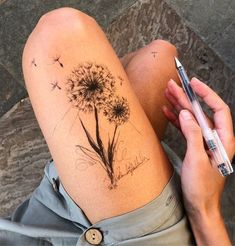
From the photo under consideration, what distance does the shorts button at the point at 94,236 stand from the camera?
0.79m

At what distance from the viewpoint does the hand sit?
0.83m

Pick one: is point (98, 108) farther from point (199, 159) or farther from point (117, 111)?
point (199, 159)

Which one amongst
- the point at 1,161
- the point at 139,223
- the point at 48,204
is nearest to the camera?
the point at 139,223

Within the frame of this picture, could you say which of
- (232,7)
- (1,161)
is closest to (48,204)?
(1,161)

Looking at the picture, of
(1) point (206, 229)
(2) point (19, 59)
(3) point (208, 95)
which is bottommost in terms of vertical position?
(1) point (206, 229)

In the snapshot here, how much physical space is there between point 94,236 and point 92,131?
19 centimetres

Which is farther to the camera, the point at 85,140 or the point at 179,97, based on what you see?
the point at 179,97

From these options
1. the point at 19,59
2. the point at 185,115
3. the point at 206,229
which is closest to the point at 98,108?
the point at 185,115

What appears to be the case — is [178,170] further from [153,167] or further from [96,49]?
[96,49]

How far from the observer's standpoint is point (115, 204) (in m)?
0.80

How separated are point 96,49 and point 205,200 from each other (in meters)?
0.37

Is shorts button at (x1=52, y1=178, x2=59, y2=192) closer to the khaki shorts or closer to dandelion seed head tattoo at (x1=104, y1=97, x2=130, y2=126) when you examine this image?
the khaki shorts

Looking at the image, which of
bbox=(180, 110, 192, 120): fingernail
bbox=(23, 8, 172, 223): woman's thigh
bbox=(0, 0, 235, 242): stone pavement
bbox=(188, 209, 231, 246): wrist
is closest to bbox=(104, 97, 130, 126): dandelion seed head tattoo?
bbox=(23, 8, 172, 223): woman's thigh

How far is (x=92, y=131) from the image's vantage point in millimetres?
792
